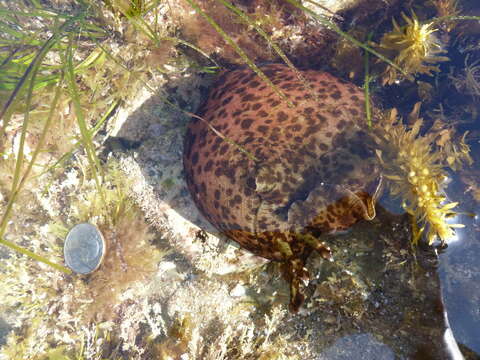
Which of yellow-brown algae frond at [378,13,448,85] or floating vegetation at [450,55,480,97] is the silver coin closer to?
yellow-brown algae frond at [378,13,448,85]

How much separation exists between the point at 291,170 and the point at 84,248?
271 cm

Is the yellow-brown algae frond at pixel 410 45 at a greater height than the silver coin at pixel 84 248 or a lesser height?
greater

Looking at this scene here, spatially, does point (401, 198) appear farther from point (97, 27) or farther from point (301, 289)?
point (97, 27)

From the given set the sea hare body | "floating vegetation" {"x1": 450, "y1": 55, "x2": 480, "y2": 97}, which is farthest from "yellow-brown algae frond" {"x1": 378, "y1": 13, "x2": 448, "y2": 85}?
the sea hare body

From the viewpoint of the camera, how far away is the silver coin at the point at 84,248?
3535 millimetres

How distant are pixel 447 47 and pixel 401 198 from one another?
7.70 ft

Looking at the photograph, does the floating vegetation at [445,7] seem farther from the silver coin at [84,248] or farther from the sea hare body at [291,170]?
the silver coin at [84,248]

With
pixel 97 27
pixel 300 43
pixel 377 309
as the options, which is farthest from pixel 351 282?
pixel 97 27

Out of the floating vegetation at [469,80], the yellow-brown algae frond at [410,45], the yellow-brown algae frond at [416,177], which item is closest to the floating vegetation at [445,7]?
the yellow-brown algae frond at [410,45]

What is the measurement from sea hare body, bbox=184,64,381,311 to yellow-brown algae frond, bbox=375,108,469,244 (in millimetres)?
166

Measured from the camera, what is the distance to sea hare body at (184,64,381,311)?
2.60 metres

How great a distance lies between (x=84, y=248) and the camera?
142 inches

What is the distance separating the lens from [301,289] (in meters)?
2.85

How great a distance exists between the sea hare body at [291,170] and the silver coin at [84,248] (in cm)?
170
